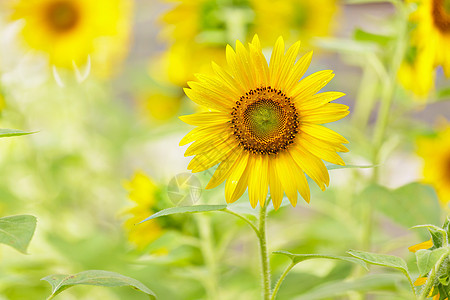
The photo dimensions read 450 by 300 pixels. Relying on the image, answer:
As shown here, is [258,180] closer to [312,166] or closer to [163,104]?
[312,166]

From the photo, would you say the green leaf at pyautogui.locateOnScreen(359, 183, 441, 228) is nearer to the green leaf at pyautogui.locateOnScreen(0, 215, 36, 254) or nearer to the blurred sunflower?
the green leaf at pyautogui.locateOnScreen(0, 215, 36, 254)

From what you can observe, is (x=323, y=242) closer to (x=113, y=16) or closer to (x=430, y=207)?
(x=430, y=207)

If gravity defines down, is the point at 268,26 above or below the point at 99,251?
above

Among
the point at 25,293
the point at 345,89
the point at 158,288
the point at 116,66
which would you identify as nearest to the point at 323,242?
the point at 158,288

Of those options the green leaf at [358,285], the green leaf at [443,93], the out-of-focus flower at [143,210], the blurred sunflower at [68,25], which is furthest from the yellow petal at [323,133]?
the blurred sunflower at [68,25]

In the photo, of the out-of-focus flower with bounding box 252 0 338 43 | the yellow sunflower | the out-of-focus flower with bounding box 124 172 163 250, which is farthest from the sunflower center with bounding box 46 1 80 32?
the out-of-focus flower with bounding box 124 172 163 250

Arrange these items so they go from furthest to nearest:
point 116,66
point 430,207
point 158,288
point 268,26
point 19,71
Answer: point 116,66, point 19,71, point 268,26, point 158,288, point 430,207

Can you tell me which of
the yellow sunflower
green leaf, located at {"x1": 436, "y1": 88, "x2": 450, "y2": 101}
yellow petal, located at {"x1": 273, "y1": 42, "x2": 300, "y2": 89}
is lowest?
yellow petal, located at {"x1": 273, "y1": 42, "x2": 300, "y2": 89}
